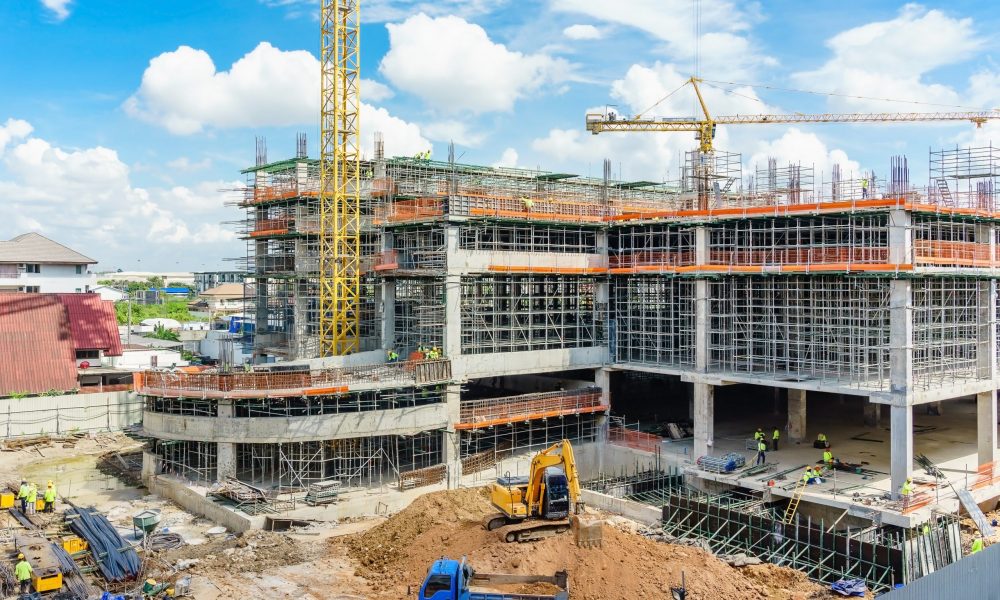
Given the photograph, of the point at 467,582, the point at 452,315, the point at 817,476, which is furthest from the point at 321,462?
the point at 817,476

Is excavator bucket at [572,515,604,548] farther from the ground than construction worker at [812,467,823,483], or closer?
farther from the ground

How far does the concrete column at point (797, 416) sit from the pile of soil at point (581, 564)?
53.1ft

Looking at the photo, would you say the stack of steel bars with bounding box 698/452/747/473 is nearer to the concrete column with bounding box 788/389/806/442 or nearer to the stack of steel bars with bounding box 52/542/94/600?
the concrete column with bounding box 788/389/806/442

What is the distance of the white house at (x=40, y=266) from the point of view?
71188 millimetres

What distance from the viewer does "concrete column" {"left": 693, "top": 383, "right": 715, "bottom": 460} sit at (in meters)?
38.3

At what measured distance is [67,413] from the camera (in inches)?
1842

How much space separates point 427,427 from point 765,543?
588 inches

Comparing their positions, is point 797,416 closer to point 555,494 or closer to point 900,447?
point 900,447

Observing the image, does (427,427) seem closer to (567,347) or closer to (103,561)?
(567,347)

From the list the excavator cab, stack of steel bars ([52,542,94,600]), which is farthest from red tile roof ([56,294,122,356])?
the excavator cab

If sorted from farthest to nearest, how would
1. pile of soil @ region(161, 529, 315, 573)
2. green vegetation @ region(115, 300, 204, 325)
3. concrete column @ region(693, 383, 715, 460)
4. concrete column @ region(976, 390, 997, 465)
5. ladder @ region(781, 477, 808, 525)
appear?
green vegetation @ region(115, 300, 204, 325)
concrete column @ region(693, 383, 715, 460)
concrete column @ region(976, 390, 997, 465)
ladder @ region(781, 477, 808, 525)
pile of soil @ region(161, 529, 315, 573)

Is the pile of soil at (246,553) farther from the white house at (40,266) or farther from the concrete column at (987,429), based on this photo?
the white house at (40,266)

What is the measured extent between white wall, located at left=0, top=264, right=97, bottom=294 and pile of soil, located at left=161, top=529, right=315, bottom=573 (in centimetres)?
5316

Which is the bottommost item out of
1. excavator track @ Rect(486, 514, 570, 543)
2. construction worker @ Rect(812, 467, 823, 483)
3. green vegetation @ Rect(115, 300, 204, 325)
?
construction worker @ Rect(812, 467, 823, 483)
